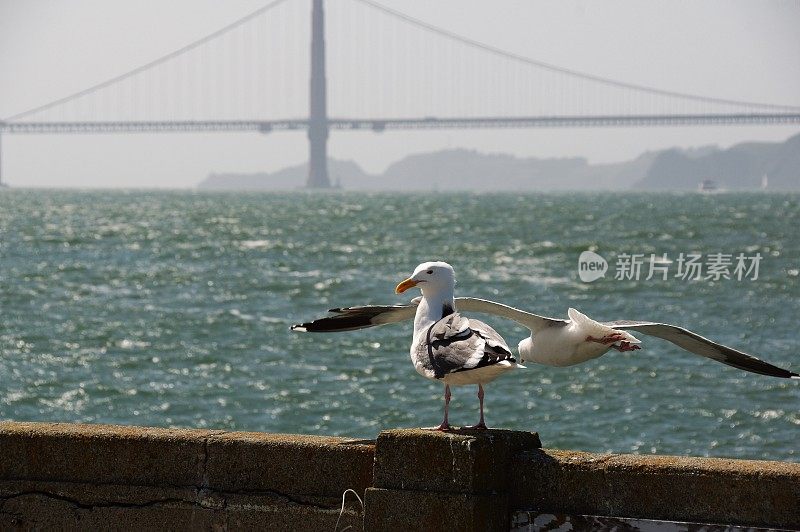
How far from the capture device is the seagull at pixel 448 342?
3.54m

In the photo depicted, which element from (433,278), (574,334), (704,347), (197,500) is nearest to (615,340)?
(574,334)

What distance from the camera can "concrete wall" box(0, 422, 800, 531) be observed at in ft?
12.1

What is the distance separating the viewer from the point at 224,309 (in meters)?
22.2

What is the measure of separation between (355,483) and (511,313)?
72cm

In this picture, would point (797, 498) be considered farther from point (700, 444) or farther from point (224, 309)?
point (224, 309)

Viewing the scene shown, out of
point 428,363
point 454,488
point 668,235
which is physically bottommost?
point 668,235

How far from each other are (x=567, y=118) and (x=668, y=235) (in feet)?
146

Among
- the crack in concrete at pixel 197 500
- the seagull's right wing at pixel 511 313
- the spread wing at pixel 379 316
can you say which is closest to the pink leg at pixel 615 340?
the seagull's right wing at pixel 511 313

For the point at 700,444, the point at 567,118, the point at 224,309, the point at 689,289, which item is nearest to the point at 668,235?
the point at 689,289

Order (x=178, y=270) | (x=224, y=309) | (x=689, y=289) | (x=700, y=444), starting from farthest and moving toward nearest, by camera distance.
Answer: (x=178, y=270) < (x=689, y=289) < (x=224, y=309) < (x=700, y=444)

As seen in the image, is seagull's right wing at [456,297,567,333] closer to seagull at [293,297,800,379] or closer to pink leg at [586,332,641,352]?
seagull at [293,297,800,379]

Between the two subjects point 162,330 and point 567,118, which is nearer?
point 162,330

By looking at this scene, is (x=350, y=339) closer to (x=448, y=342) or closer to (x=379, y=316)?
(x=379, y=316)

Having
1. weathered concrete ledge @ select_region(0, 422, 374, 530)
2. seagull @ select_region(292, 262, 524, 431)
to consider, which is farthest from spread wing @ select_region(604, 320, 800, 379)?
weathered concrete ledge @ select_region(0, 422, 374, 530)
